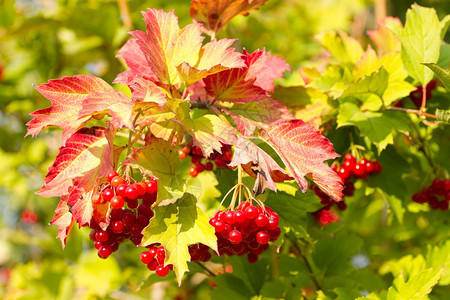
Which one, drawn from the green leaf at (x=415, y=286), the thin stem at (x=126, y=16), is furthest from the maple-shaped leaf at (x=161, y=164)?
the thin stem at (x=126, y=16)

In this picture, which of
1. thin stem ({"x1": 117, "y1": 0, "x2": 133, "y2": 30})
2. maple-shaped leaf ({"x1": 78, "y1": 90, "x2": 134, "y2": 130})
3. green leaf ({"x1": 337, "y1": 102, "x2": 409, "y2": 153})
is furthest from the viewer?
thin stem ({"x1": 117, "y1": 0, "x2": 133, "y2": 30})

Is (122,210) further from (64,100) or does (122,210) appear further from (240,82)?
(240,82)

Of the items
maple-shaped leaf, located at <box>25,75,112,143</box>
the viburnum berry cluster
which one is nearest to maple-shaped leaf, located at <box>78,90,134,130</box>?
maple-shaped leaf, located at <box>25,75,112,143</box>

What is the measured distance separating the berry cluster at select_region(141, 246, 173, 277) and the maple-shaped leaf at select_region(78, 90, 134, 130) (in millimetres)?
284

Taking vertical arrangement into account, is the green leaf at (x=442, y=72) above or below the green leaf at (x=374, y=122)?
above

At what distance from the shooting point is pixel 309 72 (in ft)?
4.69

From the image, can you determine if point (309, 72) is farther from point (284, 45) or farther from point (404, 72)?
point (284, 45)

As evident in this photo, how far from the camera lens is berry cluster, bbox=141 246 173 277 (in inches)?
37.7

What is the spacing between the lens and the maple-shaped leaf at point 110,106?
0.88 meters

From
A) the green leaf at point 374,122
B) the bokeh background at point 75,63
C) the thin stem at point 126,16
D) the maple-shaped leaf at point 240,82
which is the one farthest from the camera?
the bokeh background at point 75,63

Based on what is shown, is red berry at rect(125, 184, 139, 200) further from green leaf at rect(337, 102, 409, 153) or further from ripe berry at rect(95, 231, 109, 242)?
green leaf at rect(337, 102, 409, 153)

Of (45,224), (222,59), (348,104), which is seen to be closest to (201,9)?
(222,59)

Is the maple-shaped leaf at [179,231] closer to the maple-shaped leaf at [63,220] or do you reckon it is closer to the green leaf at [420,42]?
the maple-shaped leaf at [63,220]

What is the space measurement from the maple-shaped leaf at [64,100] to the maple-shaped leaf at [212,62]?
0.62 ft
